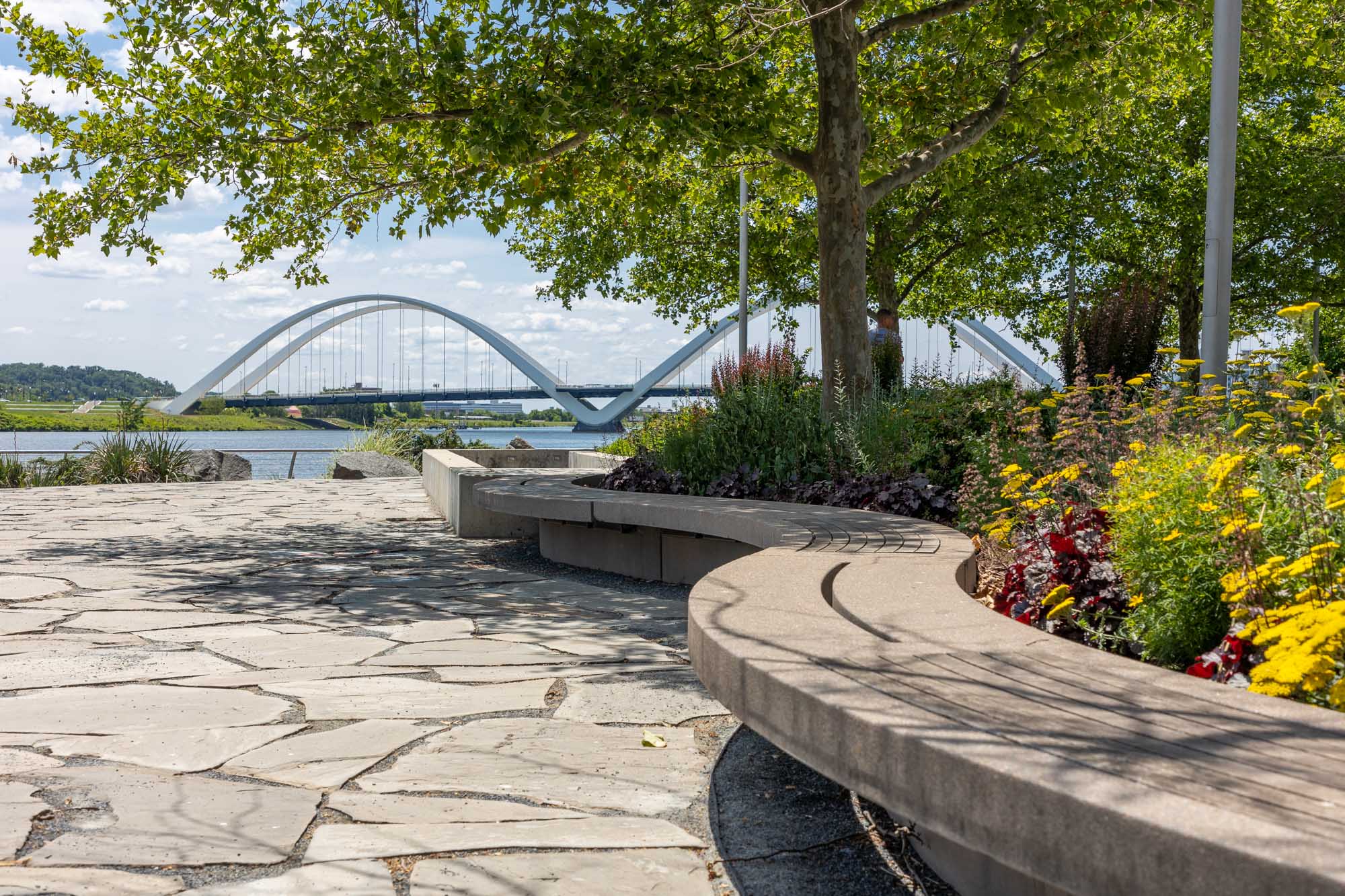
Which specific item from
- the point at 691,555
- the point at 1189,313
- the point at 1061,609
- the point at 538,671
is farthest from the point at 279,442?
the point at 1061,609

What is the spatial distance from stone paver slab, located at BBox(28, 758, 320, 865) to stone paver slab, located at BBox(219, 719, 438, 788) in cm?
9

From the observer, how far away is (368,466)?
17844 millimetres

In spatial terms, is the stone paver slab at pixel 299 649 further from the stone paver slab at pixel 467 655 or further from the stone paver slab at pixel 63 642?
the stone paver slab at pixel 63 642

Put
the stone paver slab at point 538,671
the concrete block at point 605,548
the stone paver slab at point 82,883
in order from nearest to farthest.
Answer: the stone paver slab at point 82,883 → the stone paver slab at point 538,671 → the concrete block at point 605,548

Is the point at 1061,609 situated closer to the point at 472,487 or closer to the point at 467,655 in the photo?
the point at 467,655

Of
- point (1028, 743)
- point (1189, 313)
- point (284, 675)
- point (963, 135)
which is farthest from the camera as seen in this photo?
point (1189, 313)

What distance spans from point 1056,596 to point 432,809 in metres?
1.81

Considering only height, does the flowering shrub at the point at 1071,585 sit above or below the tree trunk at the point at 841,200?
below

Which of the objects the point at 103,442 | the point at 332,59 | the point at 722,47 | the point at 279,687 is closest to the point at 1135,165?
the point at 722,47

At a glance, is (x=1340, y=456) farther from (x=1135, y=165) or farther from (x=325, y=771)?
(x=1135, y=165)

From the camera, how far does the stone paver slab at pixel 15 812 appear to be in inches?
93.0

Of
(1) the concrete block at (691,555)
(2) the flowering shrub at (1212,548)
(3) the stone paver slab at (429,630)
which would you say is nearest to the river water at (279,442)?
(1) the concrete block at (691,555)

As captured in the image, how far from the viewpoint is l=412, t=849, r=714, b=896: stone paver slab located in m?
2.24

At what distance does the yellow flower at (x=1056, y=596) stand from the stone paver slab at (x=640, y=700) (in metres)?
1.11
